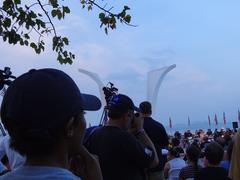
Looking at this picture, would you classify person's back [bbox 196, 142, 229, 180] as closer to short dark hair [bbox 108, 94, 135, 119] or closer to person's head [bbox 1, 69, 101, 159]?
short dark hair [bbox 108, 94, 135, 119]

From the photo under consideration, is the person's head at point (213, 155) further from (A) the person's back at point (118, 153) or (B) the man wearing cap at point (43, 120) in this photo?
(B) the man wearing cap at point (43, 120)

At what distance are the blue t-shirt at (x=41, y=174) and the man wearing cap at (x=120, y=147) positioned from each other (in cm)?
280

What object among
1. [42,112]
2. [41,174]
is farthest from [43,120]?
[41,174]

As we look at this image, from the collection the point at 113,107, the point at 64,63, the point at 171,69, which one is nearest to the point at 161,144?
the point at 64,63

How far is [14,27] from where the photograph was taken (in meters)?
5.62

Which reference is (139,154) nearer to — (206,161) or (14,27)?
(206,161)

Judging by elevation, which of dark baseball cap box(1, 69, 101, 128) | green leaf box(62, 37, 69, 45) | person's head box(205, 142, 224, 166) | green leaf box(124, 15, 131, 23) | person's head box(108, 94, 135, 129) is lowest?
person's head box(205, 142, 224, 166)

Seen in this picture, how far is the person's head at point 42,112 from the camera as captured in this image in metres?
1.43

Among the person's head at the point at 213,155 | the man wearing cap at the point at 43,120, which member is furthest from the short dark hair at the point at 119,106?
the man wearing cap at the point at 43,120

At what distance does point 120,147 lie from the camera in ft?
14.1

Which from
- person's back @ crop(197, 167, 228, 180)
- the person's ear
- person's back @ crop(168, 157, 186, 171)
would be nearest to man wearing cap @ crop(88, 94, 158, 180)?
person's back @ crop(197, 167, 228, 180)

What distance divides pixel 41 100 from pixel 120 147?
9.53 feet

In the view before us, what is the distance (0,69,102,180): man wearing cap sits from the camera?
4.71 feet

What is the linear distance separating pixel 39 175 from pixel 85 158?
19.1 inches
